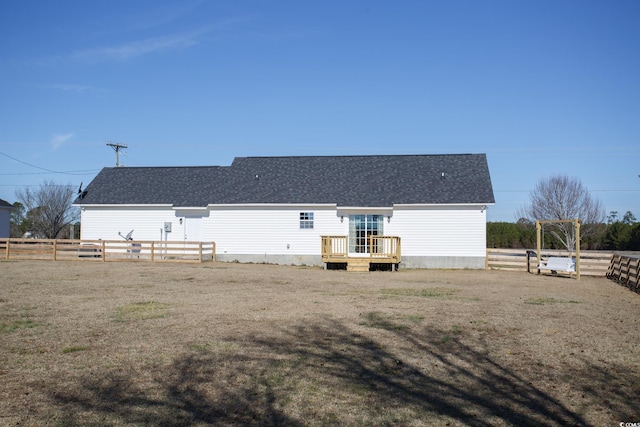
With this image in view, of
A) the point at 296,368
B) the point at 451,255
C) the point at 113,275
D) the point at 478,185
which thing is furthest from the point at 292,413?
the point at 478,185

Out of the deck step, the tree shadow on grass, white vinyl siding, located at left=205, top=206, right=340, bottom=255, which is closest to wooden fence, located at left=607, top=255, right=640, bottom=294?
the deck step

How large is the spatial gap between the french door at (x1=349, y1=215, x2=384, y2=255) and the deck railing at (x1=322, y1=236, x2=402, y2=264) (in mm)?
595

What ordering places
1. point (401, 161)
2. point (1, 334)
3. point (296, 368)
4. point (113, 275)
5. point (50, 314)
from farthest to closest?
point (401, 161) < point (113, 275) < point (50, 314) < point (1, 334) < point (296, 368)

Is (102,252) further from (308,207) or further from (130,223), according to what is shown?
(308,207)

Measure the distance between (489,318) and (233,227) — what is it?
60.9 ft

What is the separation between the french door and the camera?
89.8 feet

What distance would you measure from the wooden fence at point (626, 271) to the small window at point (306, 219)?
44.2 ft

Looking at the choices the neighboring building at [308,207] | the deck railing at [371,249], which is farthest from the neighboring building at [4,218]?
the deck railing at [371,249]

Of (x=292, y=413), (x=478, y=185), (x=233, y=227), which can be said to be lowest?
(x=292, y=413)

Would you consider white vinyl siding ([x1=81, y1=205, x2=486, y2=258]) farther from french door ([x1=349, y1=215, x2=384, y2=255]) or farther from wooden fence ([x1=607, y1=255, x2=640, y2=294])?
wooden fence ([x1=607, y1=255, x2=640, y2=294])

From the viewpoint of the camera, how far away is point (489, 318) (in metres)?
11.8

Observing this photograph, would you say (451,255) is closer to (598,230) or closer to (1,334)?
(1,334)

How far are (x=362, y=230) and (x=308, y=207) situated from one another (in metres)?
2.85

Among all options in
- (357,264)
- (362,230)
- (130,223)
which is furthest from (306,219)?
(130,223)
